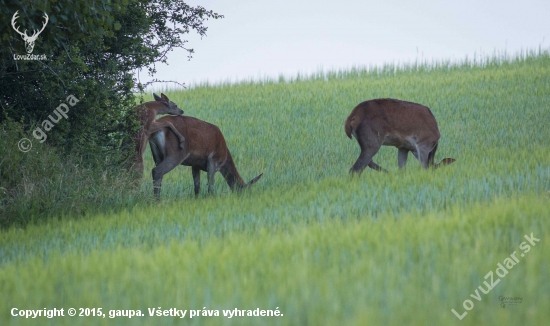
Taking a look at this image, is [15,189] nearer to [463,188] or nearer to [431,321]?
[463,188]

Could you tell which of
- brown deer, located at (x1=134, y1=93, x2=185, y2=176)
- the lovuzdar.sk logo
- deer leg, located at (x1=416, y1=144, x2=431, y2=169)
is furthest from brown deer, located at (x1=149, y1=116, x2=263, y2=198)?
deer leg, located at (x1=416, y1=144, x2=431, y2=169)

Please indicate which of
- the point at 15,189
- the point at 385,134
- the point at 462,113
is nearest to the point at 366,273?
the point at 15,189

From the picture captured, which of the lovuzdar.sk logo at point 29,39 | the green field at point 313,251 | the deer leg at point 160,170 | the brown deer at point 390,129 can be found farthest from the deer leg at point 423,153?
the lovuzdar.sk logo at point 29,39

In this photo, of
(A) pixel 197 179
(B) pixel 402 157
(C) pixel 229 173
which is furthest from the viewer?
(B) pixel 402 157

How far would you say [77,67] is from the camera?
11.0 meters

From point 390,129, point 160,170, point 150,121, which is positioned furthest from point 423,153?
point 150,121

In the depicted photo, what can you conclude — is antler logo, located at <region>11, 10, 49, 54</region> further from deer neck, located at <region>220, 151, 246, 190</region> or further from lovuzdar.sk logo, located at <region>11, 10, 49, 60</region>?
deer neck, located at <region>220, 151, 246, 190</region>

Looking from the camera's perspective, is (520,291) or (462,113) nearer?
(520,291)

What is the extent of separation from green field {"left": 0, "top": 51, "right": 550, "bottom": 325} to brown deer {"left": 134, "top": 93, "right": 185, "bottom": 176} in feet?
2.25

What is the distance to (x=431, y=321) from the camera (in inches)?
148

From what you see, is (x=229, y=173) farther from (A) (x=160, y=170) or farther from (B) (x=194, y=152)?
(A) (x=160, y=170)

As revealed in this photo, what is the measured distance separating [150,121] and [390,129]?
4049 millimetres

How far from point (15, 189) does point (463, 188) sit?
19.8 ft

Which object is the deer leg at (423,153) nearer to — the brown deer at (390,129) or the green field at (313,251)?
the brown deer at (390,129)
